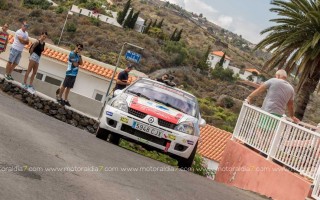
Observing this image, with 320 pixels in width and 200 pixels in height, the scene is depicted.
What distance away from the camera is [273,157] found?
31.5 ft

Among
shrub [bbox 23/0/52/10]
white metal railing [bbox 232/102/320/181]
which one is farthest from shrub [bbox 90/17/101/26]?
white metal railing [bbox 232/102/320/181]

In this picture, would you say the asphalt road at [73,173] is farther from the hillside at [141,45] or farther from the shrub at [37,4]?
the shrub at [37,4]

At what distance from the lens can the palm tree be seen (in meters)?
15.9

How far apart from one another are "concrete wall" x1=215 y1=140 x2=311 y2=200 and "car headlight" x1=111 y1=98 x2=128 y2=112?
3029 millimetres

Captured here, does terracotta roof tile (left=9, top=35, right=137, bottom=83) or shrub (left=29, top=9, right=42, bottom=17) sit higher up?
shrub (left=29, top=9, right=42, bottom=17)

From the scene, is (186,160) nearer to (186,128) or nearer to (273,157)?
(186,128)

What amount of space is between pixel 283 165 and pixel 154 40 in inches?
3778

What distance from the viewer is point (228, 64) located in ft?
514

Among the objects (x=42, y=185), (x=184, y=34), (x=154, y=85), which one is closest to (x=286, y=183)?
(x=154, y=85)

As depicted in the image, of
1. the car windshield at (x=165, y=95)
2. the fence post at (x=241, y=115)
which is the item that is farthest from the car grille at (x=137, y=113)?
the fence post at (x=241, y=115)

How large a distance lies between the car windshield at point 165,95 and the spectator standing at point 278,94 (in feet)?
4.93

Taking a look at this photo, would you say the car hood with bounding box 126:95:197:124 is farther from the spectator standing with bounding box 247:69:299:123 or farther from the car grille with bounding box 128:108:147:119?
the spectator standing with bounding box 247:69:299:123

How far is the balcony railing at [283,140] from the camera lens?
27.5 feet

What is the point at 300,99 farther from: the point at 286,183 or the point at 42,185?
the point at 42,185
